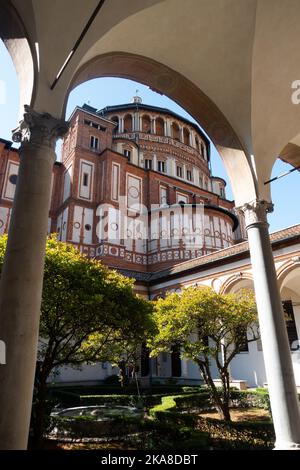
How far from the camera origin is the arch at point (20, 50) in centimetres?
451

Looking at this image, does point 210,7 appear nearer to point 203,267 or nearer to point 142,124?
point 203,267

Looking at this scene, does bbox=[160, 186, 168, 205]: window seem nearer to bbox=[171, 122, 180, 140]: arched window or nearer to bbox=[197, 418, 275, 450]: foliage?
bbox=[171, 122, 180, 140]: arched window

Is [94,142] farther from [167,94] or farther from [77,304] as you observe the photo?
[77,304]

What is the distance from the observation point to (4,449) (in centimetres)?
295

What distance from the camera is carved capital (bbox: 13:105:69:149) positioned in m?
4.14

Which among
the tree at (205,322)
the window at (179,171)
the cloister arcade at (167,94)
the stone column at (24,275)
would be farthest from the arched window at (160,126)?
the stone column at (24,275)

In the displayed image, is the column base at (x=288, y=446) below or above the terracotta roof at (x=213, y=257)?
below

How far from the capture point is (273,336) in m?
5.62

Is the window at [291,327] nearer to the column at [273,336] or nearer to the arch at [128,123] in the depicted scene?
the column at [273,336]

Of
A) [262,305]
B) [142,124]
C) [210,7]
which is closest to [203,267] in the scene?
[262,305]

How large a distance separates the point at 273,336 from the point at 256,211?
2407 mm

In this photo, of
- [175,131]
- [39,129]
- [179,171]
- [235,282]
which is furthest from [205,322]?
[175,131]

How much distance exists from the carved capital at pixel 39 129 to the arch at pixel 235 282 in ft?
47.9

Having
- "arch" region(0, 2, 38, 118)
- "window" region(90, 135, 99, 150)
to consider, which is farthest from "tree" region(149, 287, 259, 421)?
"window" region(90, 135, 99, 150)
